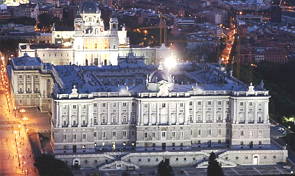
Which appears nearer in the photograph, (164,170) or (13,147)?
(164,170)

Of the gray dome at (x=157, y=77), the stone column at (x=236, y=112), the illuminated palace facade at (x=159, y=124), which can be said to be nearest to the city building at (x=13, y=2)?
the illuminated palace facade at (x=159, y=124)

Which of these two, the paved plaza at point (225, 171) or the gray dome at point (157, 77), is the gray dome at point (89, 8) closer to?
the gray dome at point (157, 77)

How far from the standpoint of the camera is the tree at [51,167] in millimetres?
47844

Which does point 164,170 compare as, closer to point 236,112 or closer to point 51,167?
point 51,167

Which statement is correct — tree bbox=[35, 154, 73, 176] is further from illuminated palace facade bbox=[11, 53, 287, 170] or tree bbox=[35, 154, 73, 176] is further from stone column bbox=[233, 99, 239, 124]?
stone column bbox=[233, 99, 239, 124]

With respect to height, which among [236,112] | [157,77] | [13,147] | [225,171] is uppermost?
[157,77]

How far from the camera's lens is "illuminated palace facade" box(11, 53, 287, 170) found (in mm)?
53312

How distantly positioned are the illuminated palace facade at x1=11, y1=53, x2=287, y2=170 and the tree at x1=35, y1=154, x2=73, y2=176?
119 inches

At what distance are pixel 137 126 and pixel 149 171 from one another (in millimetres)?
3299

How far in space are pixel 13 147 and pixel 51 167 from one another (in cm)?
795

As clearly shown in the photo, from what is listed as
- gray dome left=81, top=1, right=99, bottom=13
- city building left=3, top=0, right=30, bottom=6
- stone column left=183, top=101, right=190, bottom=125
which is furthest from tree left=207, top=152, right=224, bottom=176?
city building left=3, top=0, right=30, bottom=6

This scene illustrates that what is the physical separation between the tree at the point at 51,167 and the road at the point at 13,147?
1.18m

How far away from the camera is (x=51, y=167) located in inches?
1900

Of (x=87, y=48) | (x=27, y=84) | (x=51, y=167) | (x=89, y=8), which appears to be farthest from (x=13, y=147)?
(x=89, y=8)
